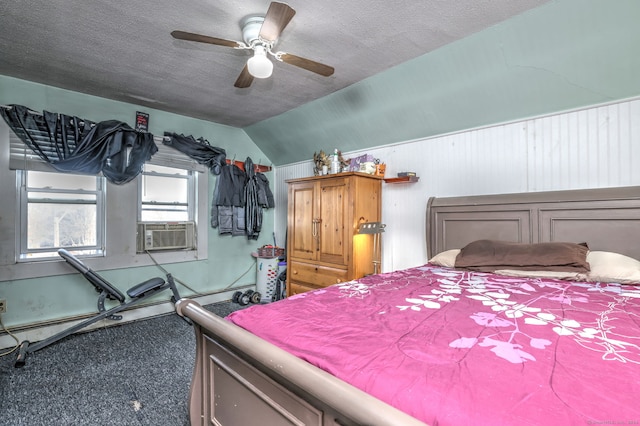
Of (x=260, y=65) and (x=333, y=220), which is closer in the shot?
(x=260, y=65)

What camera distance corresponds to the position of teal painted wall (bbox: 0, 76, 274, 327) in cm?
312

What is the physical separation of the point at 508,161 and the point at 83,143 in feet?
14.0

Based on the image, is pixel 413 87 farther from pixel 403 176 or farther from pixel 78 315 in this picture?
pixel 78 315

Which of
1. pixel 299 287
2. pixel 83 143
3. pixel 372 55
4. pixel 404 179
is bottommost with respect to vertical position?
pixel 299 287

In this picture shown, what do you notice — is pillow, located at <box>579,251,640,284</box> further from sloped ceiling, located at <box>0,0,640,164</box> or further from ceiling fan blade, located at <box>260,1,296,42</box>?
ceiling fan blade, located at <box>260,1,296,42</box>

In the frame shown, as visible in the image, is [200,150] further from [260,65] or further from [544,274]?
[544,274]

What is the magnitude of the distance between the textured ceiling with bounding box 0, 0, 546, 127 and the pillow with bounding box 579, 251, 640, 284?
178cm

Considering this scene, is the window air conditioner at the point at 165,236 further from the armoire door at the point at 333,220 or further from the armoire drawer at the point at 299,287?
the armoire door at the point at 333,220

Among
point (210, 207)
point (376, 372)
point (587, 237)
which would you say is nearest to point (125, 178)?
point (210, 207)

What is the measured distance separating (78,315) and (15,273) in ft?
2.36

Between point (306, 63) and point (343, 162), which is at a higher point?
point (306, 63)

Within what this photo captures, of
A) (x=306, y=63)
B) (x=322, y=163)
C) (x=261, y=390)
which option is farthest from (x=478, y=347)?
(x=322, y=163)

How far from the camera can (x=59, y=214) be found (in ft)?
→ 11.2

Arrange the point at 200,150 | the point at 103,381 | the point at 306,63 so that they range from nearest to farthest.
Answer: the point at 306,63
the point at 103,381
the point at 200,150
